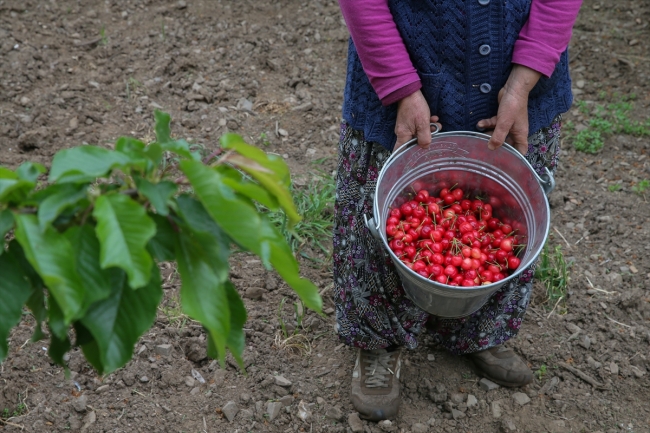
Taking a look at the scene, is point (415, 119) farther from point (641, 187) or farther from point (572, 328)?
point (641, 187)

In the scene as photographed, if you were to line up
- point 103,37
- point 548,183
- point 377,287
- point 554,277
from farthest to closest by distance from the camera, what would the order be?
point 103,37
point 554,277
point 377,287
point 548,183

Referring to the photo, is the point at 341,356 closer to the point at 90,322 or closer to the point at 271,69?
the point at 90,322

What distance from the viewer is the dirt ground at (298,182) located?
7.54 ft

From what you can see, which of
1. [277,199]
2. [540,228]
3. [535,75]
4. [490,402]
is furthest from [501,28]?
[490,402]

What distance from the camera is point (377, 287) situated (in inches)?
85.3

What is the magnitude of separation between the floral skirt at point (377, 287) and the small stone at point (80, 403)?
2.67 feet

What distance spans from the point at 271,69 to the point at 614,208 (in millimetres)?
1891

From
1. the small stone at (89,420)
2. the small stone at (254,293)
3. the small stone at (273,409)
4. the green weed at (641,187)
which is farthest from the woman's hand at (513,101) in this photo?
the green weed at (641,187)

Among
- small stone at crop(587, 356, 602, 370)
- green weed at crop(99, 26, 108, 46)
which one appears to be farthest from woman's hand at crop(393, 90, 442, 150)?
green weed at crop(99, 26, 108, 46)

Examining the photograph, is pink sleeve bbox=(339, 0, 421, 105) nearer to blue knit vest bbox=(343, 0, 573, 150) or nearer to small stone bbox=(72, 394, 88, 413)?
blue knit vest bbox=(343, 0, 573, 150)

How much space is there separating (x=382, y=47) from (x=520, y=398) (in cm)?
129

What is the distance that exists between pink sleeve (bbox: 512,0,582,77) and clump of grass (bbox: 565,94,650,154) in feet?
6.08

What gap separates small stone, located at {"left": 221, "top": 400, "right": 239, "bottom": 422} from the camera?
2248mm

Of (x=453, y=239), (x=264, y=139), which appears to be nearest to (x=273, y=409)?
(x=453, y=239)
